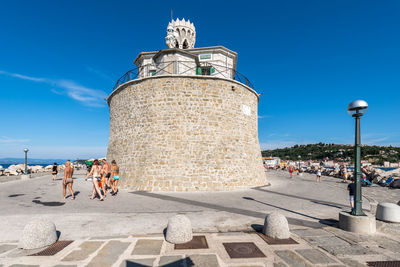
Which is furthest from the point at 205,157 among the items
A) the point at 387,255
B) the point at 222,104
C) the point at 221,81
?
the point at 387,255

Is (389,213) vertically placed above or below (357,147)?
below

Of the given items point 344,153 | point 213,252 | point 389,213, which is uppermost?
point 389,213

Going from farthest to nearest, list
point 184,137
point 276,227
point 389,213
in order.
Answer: point 184,137
point 389,213
point 276,227

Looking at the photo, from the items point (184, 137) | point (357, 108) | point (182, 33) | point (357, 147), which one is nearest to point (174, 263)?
point (357, 147)

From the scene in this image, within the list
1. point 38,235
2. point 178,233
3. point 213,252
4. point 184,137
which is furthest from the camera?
point 184,137

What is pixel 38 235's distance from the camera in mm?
4215

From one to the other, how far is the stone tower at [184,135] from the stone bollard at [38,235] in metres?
7.95

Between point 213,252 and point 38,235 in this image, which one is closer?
point 213,252

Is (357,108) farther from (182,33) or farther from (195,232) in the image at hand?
(182,33)

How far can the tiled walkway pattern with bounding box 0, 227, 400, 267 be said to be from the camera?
11.9ft

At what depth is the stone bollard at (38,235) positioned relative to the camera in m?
4.15

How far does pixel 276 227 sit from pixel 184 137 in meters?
9.41

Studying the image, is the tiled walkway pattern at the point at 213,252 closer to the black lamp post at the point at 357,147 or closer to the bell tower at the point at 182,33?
the black lamp post at the point at 357,147

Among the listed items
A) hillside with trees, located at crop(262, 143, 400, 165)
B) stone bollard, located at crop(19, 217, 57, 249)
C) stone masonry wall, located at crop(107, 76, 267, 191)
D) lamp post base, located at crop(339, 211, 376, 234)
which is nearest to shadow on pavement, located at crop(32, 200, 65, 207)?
stone masonry wall, located at crop(107, 76, 267, 191)
